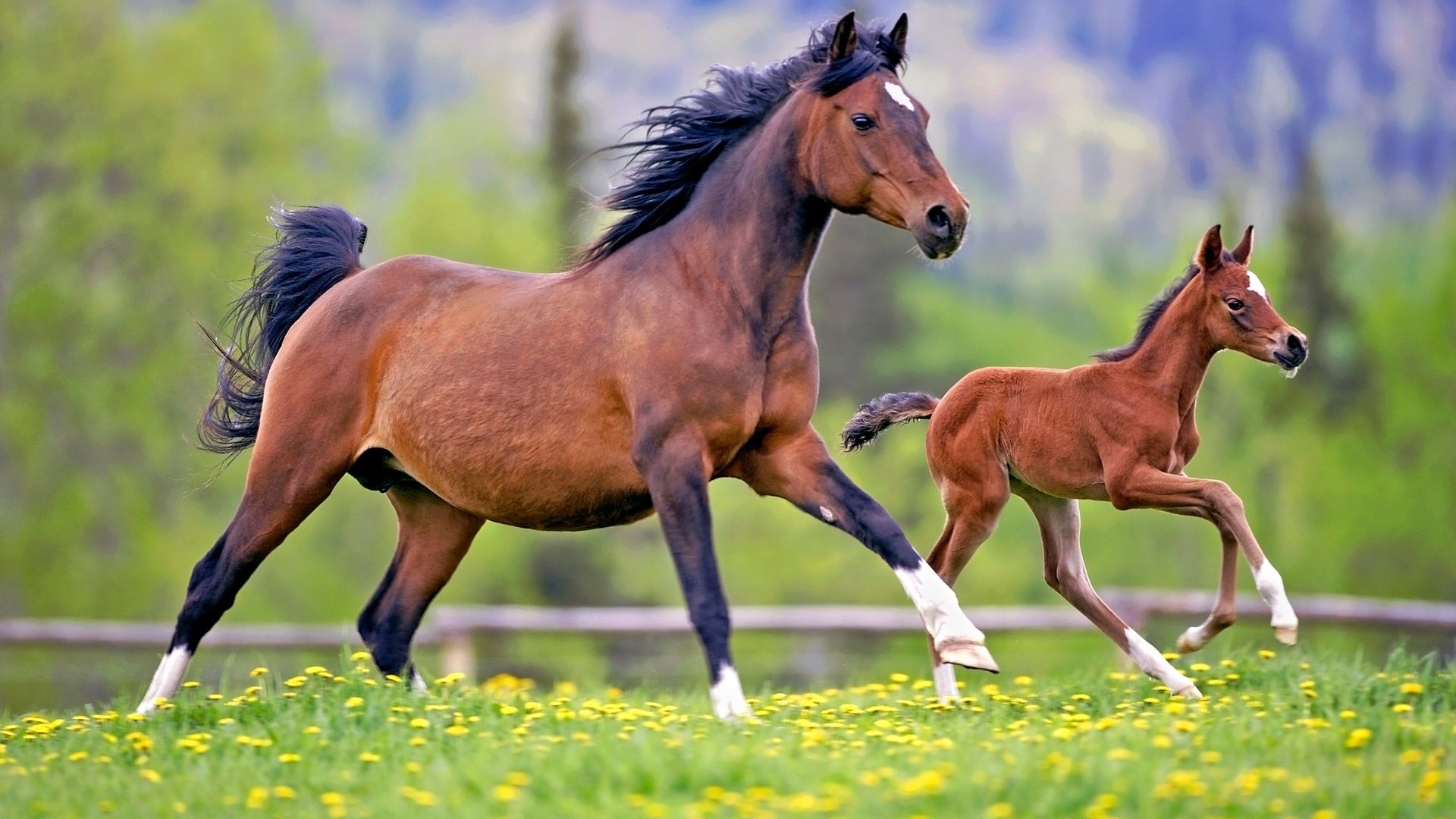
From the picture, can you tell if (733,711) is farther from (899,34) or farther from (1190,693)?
(899,34)

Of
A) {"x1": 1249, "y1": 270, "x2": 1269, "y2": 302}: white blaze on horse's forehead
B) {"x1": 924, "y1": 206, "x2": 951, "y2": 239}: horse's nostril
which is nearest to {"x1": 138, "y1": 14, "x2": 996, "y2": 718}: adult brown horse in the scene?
{"x1": 924, "y1": 206, "x2": 951, "y2": 239}: horse's nostril

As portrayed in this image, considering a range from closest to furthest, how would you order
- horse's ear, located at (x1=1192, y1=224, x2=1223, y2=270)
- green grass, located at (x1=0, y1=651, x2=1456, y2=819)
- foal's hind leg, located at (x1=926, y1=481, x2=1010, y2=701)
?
green grass, located at (x1=0, y1=651, x2=1456, y2=819)
horse's ear, located at (x1=1192, y1=224, x2=1223, y2=270)
foal's hind leg, located at (x1=926, y1=481, x2=1010, y2=701)

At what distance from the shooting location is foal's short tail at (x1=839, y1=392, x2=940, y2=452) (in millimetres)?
7078

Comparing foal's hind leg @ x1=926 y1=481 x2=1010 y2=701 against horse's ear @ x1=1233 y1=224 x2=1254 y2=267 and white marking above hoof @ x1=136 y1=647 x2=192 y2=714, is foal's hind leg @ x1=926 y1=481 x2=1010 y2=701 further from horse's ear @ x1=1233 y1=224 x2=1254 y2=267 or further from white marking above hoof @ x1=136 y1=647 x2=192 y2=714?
white marking above hoof @ x1=136 y1=647 x2=192 y2=714

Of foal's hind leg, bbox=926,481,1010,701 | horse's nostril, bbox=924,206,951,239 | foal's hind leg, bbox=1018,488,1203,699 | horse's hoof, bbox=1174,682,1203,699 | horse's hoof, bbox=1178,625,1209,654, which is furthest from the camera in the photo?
foal's hind leg, bbox=926,481,1010,701

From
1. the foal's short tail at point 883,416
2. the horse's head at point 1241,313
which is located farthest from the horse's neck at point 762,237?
the horse's head at point 1241,313

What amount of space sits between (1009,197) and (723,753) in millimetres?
93875

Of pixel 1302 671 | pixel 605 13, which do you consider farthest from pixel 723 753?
pixel 605 13

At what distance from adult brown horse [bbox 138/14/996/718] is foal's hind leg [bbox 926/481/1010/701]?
1.15 meters

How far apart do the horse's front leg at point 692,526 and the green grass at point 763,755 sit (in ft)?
1.20

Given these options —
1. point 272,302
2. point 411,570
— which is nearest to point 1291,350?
point 411,570

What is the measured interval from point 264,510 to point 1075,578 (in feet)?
11.2

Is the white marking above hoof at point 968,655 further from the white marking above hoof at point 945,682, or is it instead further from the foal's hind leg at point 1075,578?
the foal's hind leg at point 1075,578

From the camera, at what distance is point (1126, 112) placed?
384 feet
